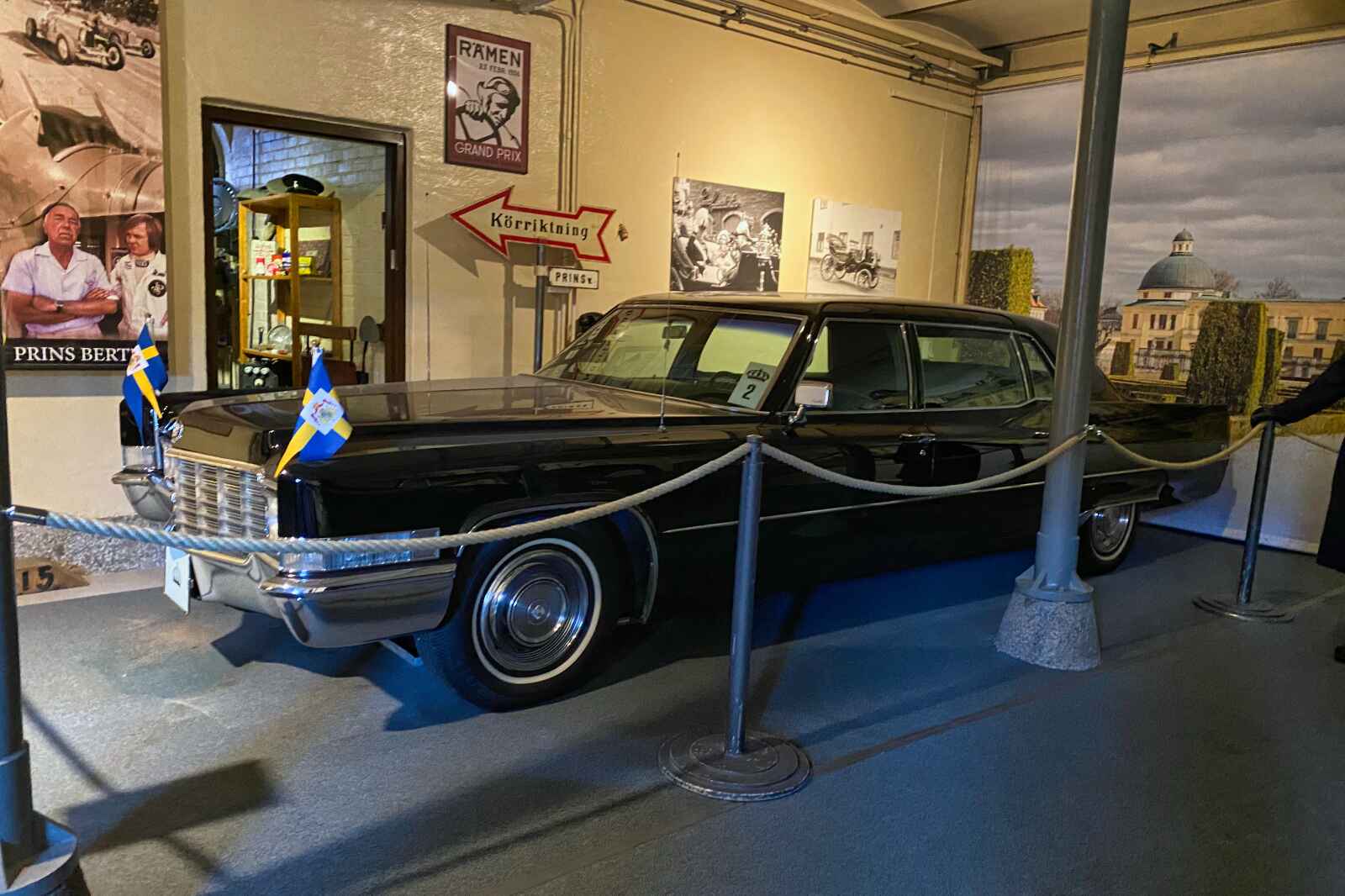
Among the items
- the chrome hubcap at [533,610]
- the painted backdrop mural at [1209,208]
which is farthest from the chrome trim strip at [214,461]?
the painted backdrop mural at [1209,208]

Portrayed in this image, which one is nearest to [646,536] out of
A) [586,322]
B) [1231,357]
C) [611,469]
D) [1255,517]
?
[611,469]

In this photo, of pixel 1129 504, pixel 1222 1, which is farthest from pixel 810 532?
pixel 1222 1

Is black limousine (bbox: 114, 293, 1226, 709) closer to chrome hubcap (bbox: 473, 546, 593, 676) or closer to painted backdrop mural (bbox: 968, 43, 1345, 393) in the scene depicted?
chrome hubcap (bbox: 473, 546, 593, 676)

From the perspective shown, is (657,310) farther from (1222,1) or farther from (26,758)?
(1222,1)

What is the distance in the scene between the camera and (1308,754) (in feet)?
11.1

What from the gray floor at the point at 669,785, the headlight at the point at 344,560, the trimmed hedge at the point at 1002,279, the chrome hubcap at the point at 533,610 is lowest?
the gray floor at the point at 669,785

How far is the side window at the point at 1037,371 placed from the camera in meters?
5.09

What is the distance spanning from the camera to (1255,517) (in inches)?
202

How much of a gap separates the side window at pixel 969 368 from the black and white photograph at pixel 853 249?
3.13 metres

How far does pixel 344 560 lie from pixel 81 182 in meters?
3.05

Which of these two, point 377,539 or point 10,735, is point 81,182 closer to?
point 377,539

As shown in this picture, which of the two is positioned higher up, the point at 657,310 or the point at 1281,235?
the point at 1281,235

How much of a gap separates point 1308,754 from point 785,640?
1.95 m

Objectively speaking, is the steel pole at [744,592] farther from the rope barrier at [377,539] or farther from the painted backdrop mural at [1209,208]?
the painted backdrop mural at [1209,208]
